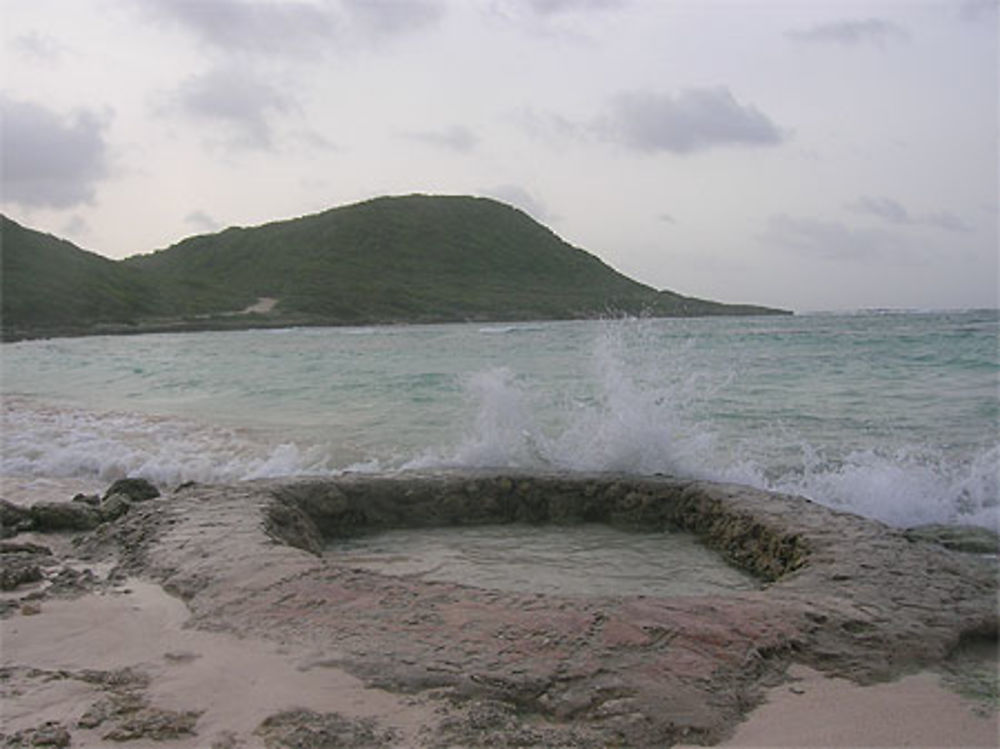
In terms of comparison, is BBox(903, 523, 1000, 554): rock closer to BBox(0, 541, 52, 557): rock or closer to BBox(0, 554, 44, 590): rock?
BBox(0, 554, 44, 590): rock

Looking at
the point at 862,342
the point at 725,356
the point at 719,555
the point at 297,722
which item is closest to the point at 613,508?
the point at 719,555

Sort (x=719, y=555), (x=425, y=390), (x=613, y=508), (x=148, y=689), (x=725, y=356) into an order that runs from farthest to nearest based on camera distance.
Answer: (x=725, y=356)
(x=425, y=390)
(x=613, y=508)
(x=719, y=555)
(x=148, y=689)

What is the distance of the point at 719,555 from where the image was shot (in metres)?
5.87

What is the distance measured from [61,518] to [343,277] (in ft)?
264

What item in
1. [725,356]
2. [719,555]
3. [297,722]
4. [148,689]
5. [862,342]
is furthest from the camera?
[862,342]

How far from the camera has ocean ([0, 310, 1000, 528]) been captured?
7984 millimetres

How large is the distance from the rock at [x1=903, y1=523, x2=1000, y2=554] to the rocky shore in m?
0.24

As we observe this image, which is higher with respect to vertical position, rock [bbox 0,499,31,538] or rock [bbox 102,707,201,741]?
rock [bbox 102,707,201,741]

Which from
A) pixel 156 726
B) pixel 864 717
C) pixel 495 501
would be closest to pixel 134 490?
pixel 495 501

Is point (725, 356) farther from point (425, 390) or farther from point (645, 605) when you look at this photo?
point (645, 605)

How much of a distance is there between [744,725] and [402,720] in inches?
45.3

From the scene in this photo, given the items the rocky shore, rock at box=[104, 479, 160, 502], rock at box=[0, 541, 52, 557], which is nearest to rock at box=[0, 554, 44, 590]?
the rocky shore

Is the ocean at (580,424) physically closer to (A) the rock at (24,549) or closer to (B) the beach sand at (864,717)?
(A) the rock at (24,549)

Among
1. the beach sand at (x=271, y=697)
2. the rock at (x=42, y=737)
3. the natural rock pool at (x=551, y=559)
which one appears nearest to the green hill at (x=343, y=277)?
the natural rock pool at (x=551, y=559)
